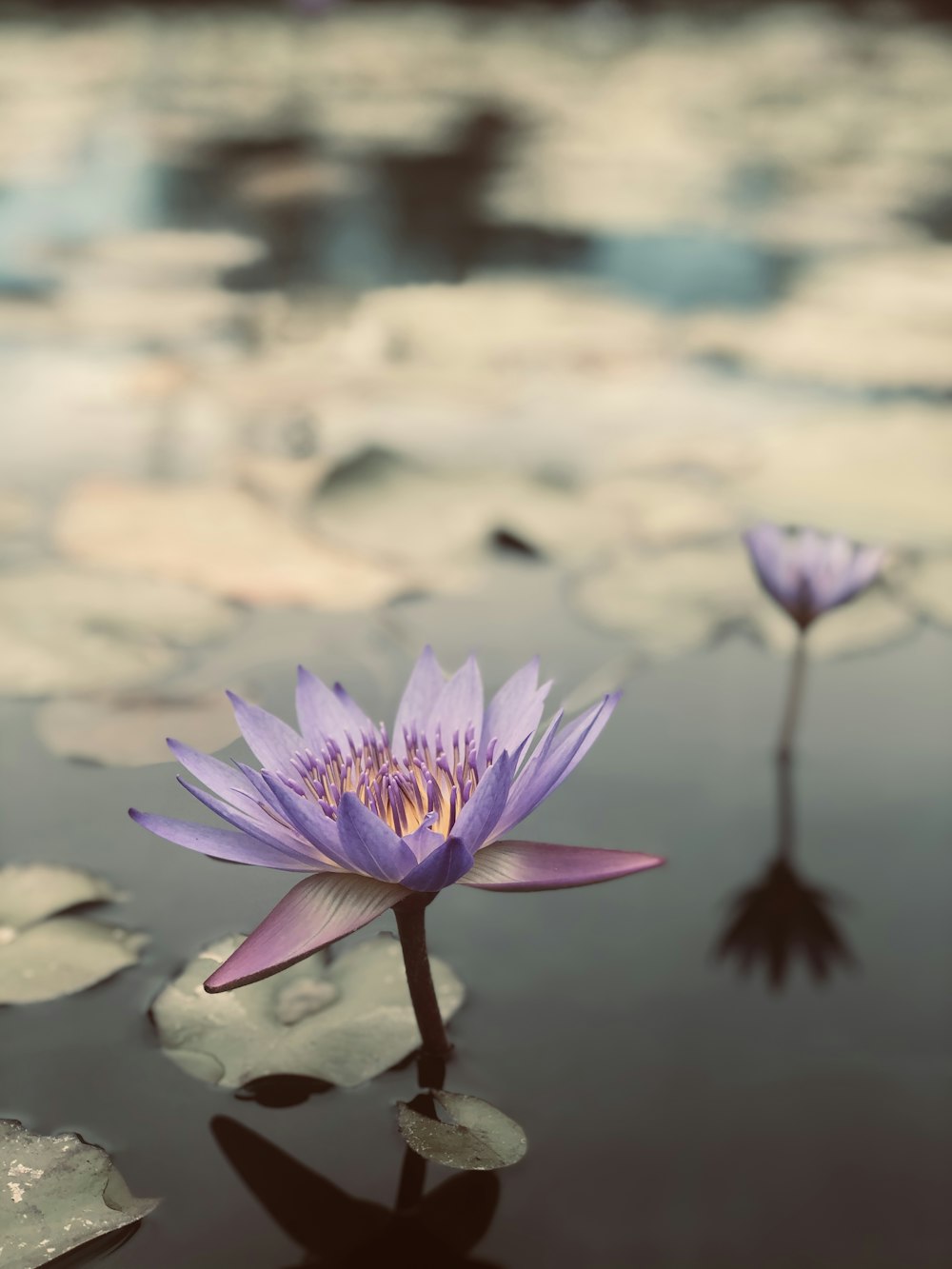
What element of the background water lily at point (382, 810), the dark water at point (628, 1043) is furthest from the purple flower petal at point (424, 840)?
the dark water at point (628, 1043)

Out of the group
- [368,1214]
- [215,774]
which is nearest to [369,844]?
[215,774]

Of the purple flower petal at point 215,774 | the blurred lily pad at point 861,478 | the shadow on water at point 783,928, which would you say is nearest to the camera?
the purple flower petal at point 215,774

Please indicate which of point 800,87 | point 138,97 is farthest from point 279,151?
point 800,87

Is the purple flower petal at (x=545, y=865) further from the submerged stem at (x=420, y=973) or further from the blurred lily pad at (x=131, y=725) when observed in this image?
the blurred lily pad at (x=131, y=725)

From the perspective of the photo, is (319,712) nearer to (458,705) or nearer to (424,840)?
(458,705)

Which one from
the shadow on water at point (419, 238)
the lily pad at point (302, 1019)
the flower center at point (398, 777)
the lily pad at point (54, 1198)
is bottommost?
the lily pad at point (302, 1019)

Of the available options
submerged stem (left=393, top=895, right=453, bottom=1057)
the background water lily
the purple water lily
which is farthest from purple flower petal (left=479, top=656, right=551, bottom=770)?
the purple water lily

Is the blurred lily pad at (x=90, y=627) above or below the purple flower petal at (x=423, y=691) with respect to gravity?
below

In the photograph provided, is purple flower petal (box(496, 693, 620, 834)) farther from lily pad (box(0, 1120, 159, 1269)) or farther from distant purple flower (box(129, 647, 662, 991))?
lily pad (box(0, 1120, 159, 1269))
